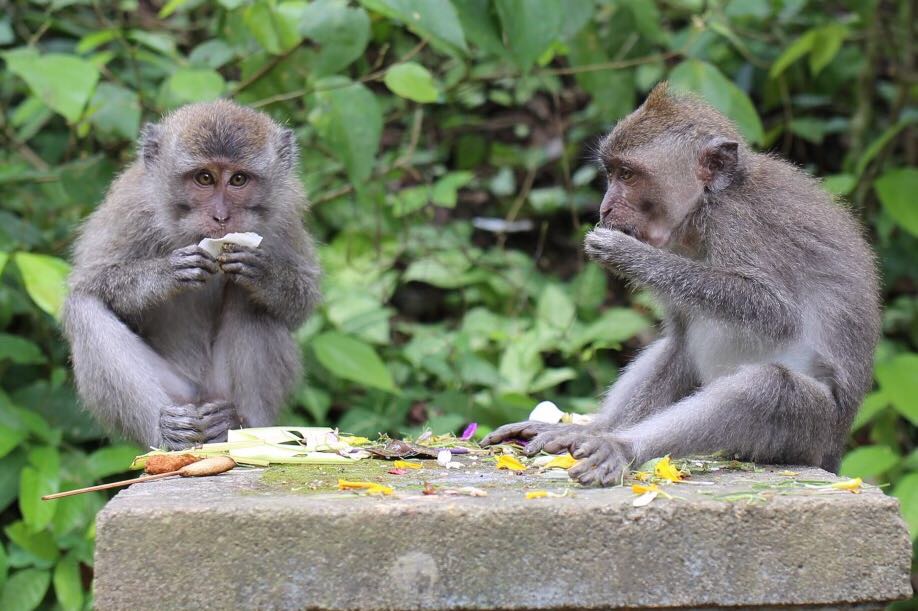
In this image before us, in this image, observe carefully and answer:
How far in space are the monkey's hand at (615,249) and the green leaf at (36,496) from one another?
12.3 ft

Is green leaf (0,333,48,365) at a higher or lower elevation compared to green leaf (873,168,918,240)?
lower

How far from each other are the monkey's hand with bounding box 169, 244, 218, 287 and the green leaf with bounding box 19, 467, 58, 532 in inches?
74.1

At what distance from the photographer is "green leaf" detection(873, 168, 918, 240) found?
8.27 m

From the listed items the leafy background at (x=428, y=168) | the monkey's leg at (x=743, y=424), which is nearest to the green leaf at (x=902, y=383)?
the leafy background at (x=428, y=168)

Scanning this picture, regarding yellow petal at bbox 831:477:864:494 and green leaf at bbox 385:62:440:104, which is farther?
green leaf at bbox 385:62:440:104

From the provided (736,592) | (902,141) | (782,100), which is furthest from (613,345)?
(736,592)

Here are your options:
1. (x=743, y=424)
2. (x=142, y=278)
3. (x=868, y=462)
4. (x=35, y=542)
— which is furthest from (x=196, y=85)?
(x=868, y=462)

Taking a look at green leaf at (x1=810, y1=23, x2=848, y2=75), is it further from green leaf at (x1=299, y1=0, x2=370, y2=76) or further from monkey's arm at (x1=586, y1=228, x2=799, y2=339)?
monkey's arm at (x1=586, y1=228, x2=799, y2=339)

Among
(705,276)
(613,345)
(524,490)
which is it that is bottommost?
(613,345)

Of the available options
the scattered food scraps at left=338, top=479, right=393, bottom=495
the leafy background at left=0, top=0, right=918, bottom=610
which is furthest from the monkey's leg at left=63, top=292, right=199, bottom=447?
the scattered food scraps at left=338, top=479, right=393, bottom=495

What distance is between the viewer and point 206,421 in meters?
5.72

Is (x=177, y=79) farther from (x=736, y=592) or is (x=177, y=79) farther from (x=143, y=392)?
(x=736, y=592)

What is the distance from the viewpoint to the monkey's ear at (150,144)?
6.29m

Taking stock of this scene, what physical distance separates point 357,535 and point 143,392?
2613 mm
